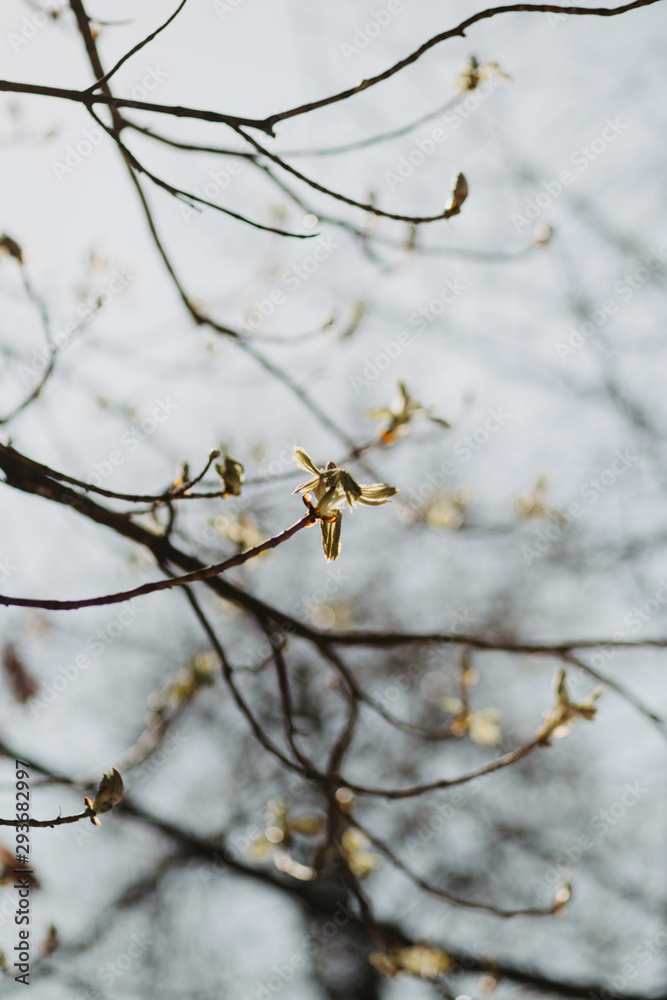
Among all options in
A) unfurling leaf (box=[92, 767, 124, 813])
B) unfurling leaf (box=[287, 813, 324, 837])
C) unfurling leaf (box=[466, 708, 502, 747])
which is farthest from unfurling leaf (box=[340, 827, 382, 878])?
unfurling leaf (box=[92, 767, 124, 813])

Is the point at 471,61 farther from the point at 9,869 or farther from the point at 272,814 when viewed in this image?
the point at 9,869

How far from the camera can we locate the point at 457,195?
3.60 feet

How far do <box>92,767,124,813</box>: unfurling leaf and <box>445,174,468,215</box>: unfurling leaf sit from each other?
104 centimetres

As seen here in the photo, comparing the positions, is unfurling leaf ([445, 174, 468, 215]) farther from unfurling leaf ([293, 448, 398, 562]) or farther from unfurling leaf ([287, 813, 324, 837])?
unfurling leaf ([287, 813, 324, 837])

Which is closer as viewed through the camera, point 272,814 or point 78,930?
point 272,814

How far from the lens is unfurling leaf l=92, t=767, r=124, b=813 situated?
980mm

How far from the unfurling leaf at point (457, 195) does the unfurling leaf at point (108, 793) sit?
1.04 meters

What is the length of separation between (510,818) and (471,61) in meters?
6.00

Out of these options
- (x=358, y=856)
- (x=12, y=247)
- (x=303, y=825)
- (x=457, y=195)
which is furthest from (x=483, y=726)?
(x=12, y=247)

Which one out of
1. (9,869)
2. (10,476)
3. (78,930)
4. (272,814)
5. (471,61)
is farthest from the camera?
(78,930)

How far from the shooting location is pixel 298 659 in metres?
6.50

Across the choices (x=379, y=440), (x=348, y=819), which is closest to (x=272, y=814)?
(x=348, y=819)

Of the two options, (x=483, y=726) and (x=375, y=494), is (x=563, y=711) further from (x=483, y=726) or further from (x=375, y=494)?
(x=375, y=494)

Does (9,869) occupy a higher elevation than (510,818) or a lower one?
lower
